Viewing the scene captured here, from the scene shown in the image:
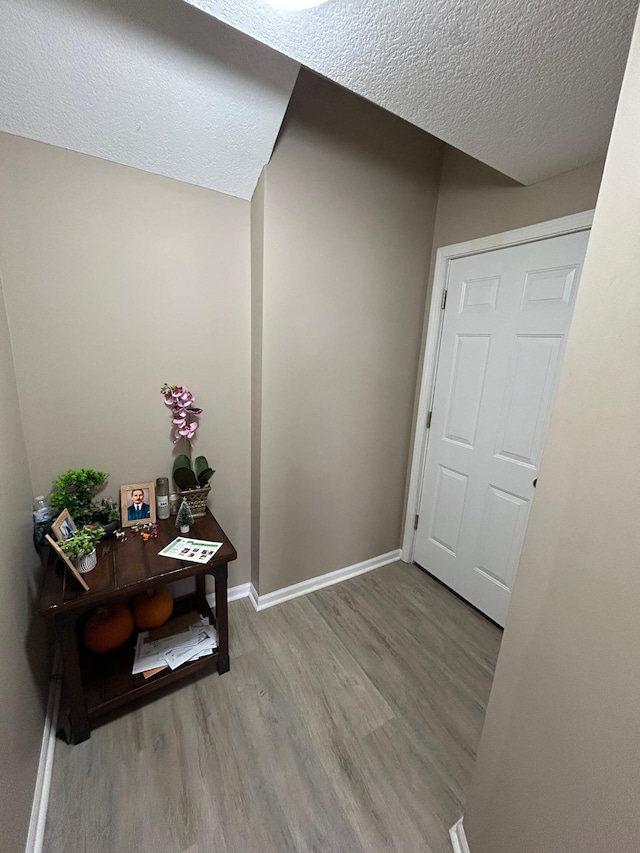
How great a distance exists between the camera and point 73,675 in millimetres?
1197

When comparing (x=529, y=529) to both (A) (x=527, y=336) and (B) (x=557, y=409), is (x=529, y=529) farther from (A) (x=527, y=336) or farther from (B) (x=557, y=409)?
(A) (x=527, y=336)

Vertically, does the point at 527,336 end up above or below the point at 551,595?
above

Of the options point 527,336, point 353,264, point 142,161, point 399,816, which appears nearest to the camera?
point 399,816

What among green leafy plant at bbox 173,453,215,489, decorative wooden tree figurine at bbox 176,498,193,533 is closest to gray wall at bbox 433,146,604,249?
green leafy plant at bbox 173,453,215,489

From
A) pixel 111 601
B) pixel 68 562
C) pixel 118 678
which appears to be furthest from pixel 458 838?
pixel 68 562

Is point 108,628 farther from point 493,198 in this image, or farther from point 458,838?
point 493,198

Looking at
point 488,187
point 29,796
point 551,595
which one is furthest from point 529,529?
point 488,187

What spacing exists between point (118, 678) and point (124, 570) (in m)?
0.47

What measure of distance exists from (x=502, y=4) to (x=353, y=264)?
104cm

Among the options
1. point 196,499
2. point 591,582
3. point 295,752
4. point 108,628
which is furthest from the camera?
point 196,499

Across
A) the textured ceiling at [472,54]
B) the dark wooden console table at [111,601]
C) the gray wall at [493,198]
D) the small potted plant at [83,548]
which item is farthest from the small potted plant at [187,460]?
the gray wall at [493,198]

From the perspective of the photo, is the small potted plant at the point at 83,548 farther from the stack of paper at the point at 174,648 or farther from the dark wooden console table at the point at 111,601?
the stack of paper at the point at 174,648

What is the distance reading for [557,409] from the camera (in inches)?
29.4

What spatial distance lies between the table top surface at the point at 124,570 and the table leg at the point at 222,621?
6cm
